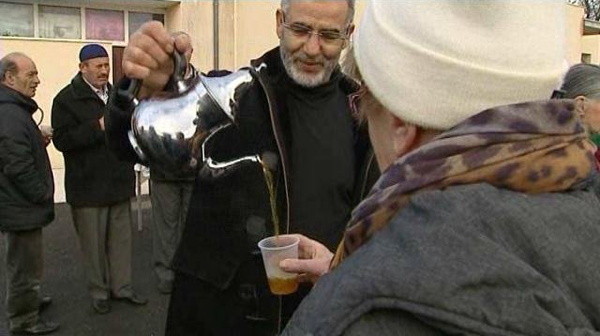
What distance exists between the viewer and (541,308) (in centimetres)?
71

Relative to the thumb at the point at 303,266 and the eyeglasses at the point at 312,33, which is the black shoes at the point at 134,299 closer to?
the eyeglasses at the point at 312,33

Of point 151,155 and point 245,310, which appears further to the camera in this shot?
point 245,310

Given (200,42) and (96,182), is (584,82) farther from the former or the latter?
(200,42)

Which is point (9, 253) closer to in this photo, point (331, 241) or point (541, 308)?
point (331, 241)

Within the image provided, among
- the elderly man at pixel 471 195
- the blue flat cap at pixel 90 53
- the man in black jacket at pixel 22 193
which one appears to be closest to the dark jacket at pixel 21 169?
the man in black jacket at pixel 22 193

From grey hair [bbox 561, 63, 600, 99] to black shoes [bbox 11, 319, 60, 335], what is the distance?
3.69 m

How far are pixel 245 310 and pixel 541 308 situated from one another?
1272 mm

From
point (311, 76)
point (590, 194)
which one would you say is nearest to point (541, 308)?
point (590, 194)

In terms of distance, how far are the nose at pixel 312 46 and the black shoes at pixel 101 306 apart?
130 inches

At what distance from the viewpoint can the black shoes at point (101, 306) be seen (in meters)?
4.59

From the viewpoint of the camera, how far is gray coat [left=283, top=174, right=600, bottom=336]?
27.4 inches

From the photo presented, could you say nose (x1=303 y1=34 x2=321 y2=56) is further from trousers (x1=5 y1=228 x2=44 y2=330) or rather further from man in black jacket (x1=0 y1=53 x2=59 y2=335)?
trousers (x1=5 y1=228 x2=44 y2=330)

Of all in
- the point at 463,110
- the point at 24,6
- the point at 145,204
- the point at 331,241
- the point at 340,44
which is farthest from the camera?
the point at 24,6

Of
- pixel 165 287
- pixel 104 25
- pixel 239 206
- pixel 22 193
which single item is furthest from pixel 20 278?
pixel 104 25
